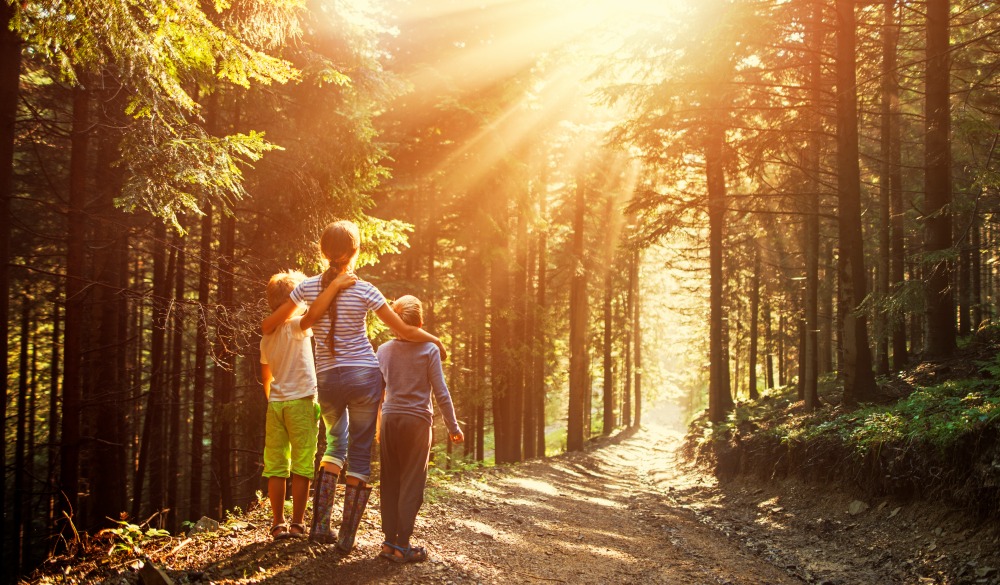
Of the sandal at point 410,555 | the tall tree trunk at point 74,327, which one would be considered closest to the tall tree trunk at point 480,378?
the tall tree trunk at point 74,327

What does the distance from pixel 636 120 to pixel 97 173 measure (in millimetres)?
10195

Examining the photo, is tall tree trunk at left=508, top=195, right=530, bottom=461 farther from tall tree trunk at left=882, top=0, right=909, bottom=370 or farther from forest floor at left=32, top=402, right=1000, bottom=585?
tall tree trunk at left=882, top=0, right=909, bottom=370

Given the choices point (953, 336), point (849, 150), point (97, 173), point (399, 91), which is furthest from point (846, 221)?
point (97, 173)

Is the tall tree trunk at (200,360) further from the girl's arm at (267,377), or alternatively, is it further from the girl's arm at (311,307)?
the girl's arm at (311,307)

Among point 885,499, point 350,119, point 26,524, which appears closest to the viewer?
point 885,499

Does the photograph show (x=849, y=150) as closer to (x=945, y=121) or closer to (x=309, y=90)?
(x=945, y=121)

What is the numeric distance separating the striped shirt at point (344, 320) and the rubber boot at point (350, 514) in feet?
3.23

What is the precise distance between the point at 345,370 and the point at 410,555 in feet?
5.30

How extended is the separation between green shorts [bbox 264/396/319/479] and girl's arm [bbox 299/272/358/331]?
0.72 meters

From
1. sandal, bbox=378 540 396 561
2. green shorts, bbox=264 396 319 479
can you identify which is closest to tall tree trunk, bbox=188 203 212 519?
green shorts, bbox=264 396 319 479

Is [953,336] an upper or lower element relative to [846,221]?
lower

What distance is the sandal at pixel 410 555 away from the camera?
506 cm

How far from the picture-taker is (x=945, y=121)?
11141 mm

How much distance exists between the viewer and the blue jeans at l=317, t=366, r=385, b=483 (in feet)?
15.9
